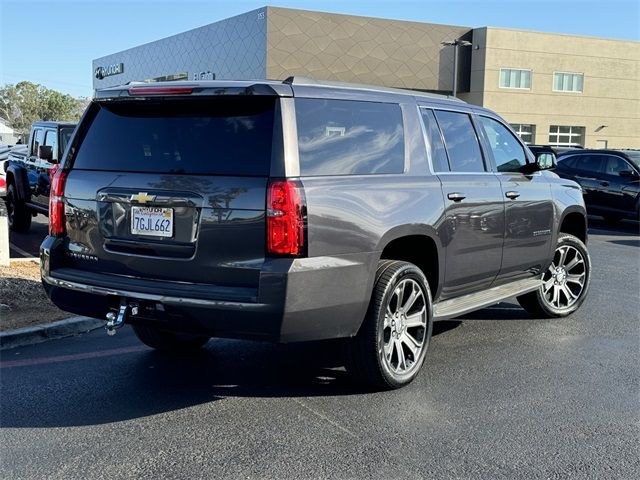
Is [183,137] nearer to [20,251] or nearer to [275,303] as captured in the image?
[275,303]

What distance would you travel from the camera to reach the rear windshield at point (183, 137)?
13.5 feet

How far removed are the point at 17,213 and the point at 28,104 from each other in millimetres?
98081

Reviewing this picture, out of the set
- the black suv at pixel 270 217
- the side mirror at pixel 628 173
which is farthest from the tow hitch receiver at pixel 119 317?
Answer: the side mirror at pixel 628 173

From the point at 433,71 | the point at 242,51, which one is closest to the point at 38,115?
the point at 242,51

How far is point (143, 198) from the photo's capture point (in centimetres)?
428

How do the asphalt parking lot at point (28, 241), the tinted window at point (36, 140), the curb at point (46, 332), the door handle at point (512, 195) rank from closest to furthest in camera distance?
1. the curb at point (46, 332)
2. the door handle at point (512, 195)
3. the asphalt parking lot at point (28, 241)
4. the tinted window at point (36, 140)

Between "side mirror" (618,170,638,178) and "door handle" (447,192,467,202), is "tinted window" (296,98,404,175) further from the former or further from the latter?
"side mirror" (618,170,638,178)

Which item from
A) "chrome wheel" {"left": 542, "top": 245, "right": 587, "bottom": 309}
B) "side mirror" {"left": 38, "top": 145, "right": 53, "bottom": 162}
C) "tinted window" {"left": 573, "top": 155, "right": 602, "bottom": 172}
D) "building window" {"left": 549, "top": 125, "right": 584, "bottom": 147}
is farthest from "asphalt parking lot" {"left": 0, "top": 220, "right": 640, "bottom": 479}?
"building window" {"left": 549, "top": 125, "right": 584, "bottom": 147}

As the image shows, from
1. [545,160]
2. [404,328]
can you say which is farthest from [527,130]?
[404,328]

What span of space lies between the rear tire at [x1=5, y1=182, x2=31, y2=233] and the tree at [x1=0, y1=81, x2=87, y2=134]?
92767mm

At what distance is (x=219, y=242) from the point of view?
4.05 metres

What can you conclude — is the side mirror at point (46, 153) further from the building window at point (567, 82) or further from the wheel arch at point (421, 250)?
the building window at point (567, 82)

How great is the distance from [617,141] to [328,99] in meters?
58.6

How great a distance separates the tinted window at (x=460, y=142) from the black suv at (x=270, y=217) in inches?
1.7
